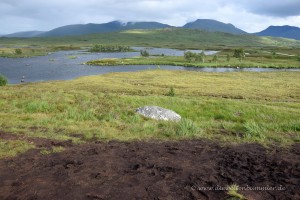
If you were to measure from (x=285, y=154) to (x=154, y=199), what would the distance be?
22.6ft

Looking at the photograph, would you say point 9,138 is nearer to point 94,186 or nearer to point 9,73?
point 94,186

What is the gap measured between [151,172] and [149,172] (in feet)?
0.25

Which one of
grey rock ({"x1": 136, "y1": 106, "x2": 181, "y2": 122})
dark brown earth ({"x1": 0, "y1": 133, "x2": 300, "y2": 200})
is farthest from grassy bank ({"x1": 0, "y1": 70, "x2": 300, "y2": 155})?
dark brown earth ({"x1": 0, "y1": 133, "x2": 300, "y2": 200})

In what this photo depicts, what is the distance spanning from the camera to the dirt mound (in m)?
9.70

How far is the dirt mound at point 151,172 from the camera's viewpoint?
9703mm

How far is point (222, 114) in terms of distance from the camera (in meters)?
31.9

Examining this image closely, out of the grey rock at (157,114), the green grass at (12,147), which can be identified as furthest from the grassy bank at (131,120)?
the grey rock at (157,114)

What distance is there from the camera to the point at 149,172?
36.7ft

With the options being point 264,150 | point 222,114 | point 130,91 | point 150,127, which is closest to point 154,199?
point 264,150

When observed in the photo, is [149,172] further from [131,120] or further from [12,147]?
[131,120]

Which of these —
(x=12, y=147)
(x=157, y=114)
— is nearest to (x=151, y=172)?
(x=12, y=147)

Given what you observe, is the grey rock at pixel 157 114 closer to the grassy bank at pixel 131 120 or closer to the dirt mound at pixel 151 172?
the grassy bank at pixel 131 120

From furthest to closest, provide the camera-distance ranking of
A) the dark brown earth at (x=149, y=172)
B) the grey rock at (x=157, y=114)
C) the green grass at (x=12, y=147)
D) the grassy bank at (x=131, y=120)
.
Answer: the grey rock at (x=157, y=114)
the grassy bank at (x=131, y=120)
the green grass at (x=12, y=147)
the dark brown earth at (x=149, y=172)

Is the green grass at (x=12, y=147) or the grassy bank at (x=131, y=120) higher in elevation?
the green grass at (x=12, y=147)
